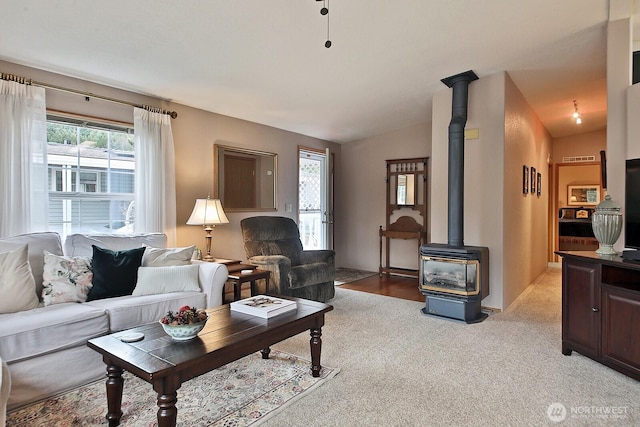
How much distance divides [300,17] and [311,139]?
3326 mm

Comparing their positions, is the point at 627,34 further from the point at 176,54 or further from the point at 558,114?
the point at 176,54

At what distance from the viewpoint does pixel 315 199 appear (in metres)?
6.36

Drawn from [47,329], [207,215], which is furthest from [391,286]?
[47,329]

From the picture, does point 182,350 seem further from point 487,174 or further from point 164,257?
point 487,174

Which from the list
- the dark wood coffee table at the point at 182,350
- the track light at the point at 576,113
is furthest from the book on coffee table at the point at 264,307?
the track light at the point at 576,113

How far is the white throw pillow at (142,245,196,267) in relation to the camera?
10.3ft

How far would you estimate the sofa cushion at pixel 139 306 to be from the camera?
254 cm

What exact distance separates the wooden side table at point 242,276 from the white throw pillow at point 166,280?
46 centimetres

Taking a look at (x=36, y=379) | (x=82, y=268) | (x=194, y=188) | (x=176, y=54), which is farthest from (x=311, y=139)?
(x=36, y=379)

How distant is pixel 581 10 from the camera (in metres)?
3.07

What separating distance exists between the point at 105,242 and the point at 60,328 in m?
1.02

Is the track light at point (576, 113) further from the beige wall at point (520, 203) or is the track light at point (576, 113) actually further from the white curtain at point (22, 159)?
the white curtain at point (22, 159)

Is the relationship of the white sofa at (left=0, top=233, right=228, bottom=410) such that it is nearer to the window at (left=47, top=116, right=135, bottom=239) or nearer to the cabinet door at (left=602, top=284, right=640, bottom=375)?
the window at (left=47, top=116, right=135, bottom=239)

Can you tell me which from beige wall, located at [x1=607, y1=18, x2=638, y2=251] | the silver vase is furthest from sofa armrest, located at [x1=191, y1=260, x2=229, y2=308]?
beige wall, located at [x1=607, y1=18, x2=638, y2=251]
